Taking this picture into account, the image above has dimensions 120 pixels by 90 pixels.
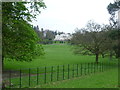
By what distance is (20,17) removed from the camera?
51.9 ft

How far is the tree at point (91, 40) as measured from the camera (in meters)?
36.4

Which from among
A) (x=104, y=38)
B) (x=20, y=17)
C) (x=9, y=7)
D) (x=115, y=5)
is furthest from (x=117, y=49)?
(x=9, y=7)

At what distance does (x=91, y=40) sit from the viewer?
37.2m

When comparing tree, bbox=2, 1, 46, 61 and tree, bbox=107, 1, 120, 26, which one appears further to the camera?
tree, bbox=107, 1, 120, 26

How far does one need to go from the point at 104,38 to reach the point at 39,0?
2382cm

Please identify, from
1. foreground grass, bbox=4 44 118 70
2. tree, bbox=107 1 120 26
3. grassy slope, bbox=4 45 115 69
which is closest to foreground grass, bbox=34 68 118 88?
foreground grass, bbox=4 44 118 70

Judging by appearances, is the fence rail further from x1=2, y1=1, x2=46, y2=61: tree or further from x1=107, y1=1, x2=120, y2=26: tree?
x1=107, y1=1, x2=120, y2=26: tree

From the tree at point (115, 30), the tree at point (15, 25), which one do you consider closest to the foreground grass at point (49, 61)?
the tree at point (115, 30)

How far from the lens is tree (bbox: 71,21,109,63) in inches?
1434

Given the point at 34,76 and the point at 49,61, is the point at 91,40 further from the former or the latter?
the point at 34,76

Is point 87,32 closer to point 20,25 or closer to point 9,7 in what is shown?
point 20,25

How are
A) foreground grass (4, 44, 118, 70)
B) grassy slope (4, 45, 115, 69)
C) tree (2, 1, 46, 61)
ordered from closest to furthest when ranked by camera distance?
tree (2, 1, 46, 61), foreground grass (4, 44, 118, 70), grassy slope (4, 45, 115, 69)

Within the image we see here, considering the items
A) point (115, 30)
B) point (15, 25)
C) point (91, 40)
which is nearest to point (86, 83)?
point (15, 25)

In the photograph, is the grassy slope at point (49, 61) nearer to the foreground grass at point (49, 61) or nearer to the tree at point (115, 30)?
the foreground grass at point (49, 61)
